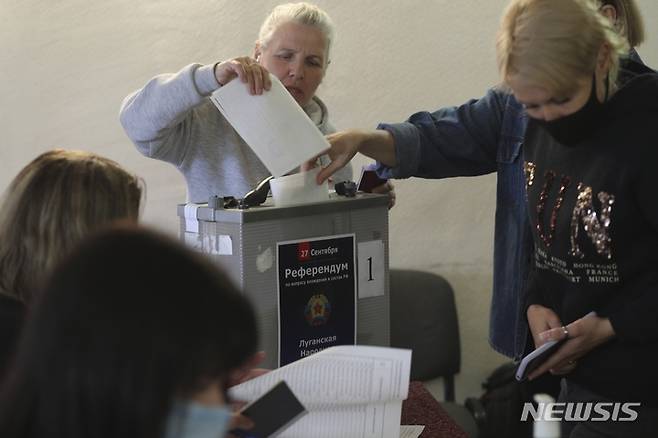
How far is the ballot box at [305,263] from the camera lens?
1424mm

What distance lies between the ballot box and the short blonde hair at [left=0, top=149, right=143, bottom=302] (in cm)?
26

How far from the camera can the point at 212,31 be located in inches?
112

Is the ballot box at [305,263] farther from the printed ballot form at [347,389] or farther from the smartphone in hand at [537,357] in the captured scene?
the smartphone in hand at [537,357]

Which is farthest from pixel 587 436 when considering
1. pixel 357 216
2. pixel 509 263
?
pixel 357 216

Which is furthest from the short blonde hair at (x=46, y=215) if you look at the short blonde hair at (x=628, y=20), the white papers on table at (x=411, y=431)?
the short blonde hair at (x=628, y=20)

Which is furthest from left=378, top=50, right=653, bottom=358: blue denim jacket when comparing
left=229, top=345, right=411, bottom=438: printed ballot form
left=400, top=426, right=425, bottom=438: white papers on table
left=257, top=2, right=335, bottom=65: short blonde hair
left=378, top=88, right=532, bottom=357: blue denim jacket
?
left=229, top=345, right=411, bottom=438: printed ballot form

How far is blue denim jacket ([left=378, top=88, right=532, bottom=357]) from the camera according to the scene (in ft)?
Result: 5.61

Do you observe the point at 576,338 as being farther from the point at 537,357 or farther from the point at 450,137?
the point at 450,137

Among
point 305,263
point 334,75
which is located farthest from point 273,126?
point 334,75

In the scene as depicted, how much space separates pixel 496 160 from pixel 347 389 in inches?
28.3

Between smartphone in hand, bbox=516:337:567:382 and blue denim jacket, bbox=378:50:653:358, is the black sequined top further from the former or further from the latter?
blue denim jacket, bbox=378:50:653:358

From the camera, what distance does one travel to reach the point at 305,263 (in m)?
1.47

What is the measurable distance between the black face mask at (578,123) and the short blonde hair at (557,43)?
0.15 ft

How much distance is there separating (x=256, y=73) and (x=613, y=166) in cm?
63
